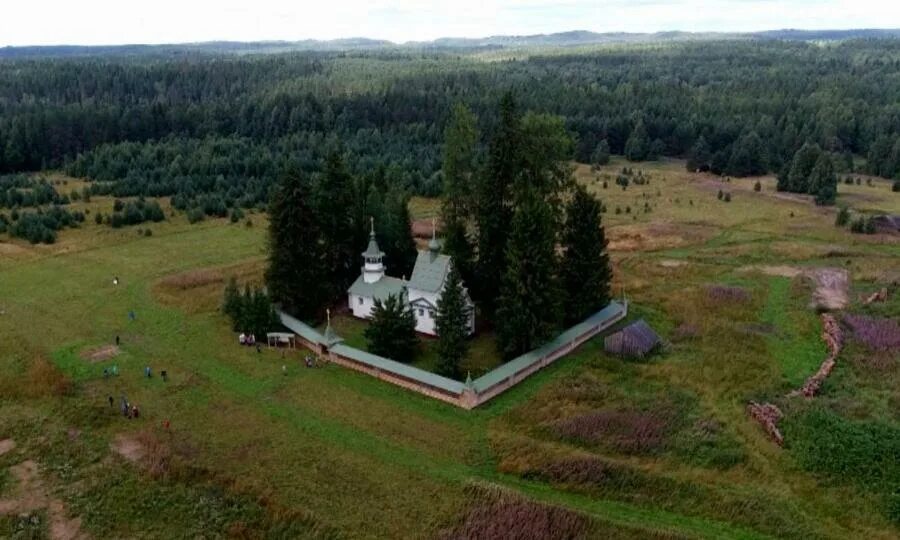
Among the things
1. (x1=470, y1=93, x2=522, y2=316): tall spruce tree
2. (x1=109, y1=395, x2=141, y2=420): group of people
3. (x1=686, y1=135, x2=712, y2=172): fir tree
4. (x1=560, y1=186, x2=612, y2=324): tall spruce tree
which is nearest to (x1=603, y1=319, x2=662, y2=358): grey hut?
(x1=560, y1=186, x2=612, y2=324): tall spruce tree

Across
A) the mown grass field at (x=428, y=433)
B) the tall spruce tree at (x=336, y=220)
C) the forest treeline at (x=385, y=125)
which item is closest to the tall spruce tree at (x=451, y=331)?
the mown grass field at (x=428, y=433)

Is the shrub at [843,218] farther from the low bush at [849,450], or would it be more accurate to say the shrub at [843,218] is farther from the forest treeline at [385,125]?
the low bush at [849,450]

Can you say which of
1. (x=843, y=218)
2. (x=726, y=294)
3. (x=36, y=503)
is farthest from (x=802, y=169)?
(x=36, y=503)

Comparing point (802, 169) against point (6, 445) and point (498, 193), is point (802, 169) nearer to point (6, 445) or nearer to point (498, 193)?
point (498, 193)

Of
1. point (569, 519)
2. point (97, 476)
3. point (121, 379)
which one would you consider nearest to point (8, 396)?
point (121, 379)

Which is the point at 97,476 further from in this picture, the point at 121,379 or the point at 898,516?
the point at 898,516

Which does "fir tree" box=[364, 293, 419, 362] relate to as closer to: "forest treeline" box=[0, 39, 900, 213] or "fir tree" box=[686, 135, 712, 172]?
"forest treeline" box=[0, 39, 900, 213]

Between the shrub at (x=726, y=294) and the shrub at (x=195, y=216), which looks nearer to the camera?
the shrub at (x=726, y=294)
